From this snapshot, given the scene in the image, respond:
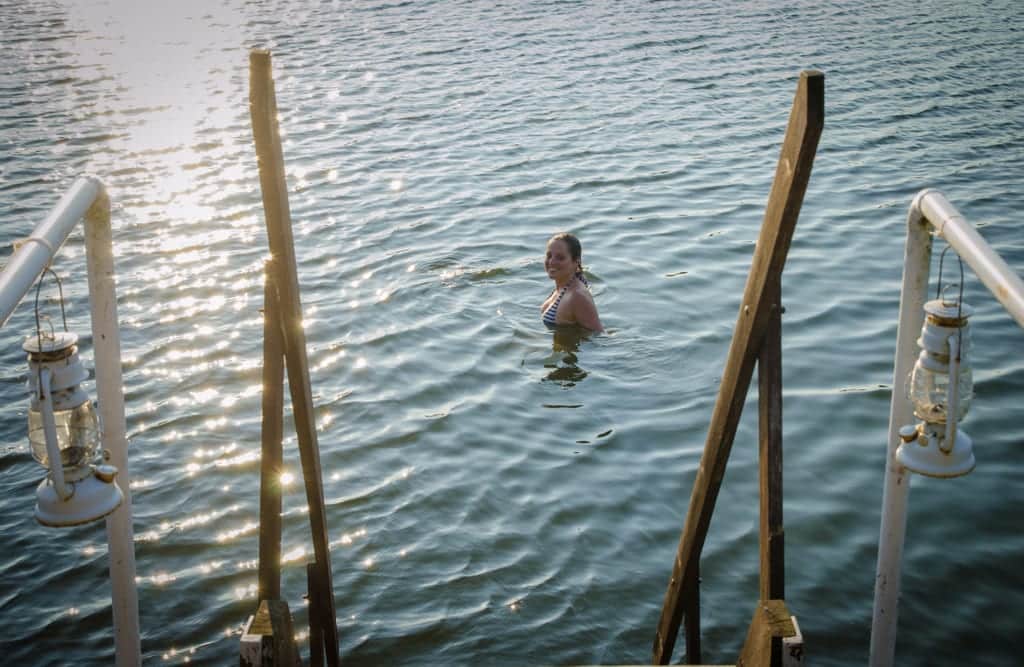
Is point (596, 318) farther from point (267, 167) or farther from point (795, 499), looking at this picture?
point (267, 167)

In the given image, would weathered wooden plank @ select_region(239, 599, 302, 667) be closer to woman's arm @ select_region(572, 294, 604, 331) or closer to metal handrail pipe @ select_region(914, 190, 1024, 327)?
metal handrail pipe @ select_region(914, 190, 1024, 327)

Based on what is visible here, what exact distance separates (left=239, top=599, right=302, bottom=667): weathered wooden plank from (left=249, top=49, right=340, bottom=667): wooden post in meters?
0.40

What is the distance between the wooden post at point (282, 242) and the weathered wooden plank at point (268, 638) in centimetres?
40

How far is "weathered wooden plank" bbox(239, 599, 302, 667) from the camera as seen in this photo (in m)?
4.16

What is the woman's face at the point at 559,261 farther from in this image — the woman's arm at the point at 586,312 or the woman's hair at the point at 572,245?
the woman's arm at the point at 586,312

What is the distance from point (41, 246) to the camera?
318 cm

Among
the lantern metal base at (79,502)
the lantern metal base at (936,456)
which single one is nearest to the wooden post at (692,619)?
the lantern metal base at (936,456)

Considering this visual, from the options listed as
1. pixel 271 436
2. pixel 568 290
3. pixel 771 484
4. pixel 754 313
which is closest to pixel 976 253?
pixel 754 313

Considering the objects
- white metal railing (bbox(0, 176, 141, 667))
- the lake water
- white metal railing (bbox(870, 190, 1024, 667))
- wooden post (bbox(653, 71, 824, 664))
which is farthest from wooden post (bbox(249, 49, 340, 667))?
white metal railing (bbox(870, 190, 1024, 667))

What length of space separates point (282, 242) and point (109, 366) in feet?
2.55

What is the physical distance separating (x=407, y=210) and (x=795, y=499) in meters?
6.83

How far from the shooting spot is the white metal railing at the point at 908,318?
323cm

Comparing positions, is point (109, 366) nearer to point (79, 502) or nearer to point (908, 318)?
point (79, 502)

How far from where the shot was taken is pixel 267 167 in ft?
13.5
